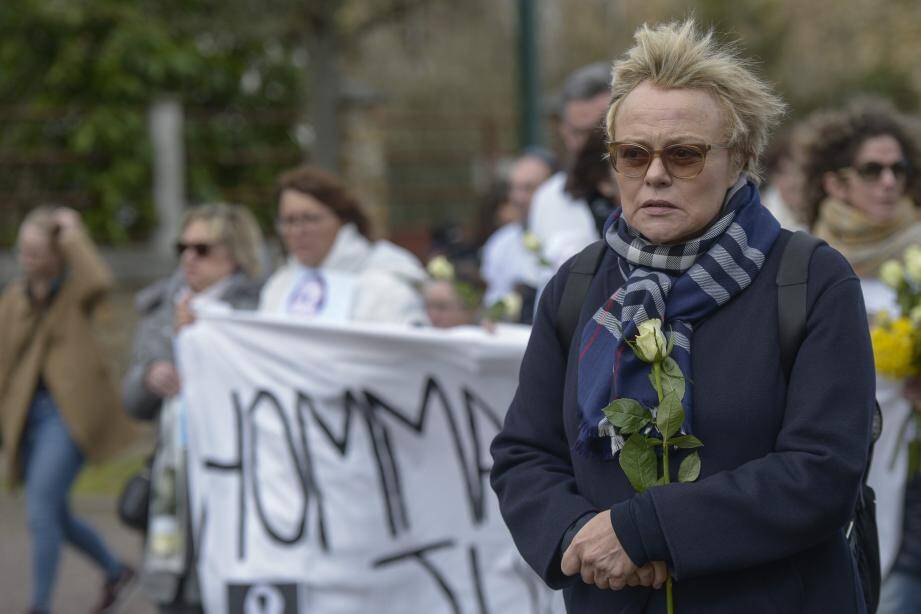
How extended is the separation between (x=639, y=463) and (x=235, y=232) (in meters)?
3.70

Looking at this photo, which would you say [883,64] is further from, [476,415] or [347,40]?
[476,415]

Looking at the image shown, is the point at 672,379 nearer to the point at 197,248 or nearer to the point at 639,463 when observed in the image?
the point at 639,463

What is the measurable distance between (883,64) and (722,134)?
2271cm

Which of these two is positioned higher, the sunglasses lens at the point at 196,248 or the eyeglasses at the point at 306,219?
the eyeglasses at the point at 306,219

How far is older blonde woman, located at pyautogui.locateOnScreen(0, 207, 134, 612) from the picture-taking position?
6.55 meters

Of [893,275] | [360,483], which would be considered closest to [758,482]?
[893,275]

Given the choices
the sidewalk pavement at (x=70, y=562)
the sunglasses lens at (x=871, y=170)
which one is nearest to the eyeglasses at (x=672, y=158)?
the sunglasses lens at (x=871, y=170)

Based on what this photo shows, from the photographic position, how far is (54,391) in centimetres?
666

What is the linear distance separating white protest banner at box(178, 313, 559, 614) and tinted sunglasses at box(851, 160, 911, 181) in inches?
49.2

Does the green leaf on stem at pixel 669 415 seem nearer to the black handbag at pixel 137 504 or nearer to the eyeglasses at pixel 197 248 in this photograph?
the black handbag at pixel 137 504

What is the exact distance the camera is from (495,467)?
2777 mm

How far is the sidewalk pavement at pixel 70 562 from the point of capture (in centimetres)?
701

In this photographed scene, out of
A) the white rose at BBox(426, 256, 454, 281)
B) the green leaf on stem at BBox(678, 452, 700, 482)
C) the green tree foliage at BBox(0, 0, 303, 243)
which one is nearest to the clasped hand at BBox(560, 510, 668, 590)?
the green leaf on stem at BBox(678, 452, 700, 482)

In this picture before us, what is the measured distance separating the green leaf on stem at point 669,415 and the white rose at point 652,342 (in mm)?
71
